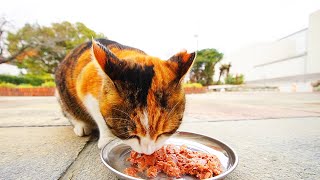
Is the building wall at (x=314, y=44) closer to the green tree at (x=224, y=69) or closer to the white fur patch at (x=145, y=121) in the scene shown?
the green tree at (x=224, y=69)

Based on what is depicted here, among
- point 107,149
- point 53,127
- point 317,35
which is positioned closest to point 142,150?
point 107,149

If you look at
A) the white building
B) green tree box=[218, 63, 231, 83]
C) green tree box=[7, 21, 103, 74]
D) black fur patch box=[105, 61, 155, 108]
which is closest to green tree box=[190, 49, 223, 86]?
green tree box=[218, 63, 231, 83]

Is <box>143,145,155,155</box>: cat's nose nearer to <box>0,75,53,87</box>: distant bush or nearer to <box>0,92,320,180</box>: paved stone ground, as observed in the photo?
<box>0,92,320,180</box>: paved stone ground

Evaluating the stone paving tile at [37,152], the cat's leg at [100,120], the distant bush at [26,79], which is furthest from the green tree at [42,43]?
the cat's leg at [100,120]

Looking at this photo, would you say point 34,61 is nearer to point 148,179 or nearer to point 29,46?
point 29,46

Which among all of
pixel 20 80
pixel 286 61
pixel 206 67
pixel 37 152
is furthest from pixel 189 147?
pixel 286 61
